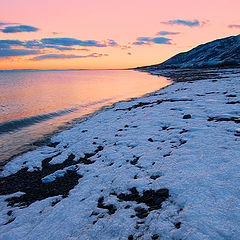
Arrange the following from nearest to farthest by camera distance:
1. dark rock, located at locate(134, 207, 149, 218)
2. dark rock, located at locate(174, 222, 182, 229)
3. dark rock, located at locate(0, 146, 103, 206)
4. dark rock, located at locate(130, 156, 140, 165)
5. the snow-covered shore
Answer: dark rock, located at locate(174, 222, 182, 229), the snow-covered shore, dark rock, located at locate(134, 207, 149, 218), dark rock, located at locate(0, 146, 103, 206), dark rock, located at locate(130, 156, 140, 165)

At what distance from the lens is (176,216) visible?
4332 mm

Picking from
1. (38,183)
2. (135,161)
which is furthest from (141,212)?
(38,183)

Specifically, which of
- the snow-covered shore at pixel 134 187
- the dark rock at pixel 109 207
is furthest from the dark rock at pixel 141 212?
the dark rock at pixel 109 207

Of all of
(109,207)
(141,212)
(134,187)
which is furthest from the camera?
(134,187)

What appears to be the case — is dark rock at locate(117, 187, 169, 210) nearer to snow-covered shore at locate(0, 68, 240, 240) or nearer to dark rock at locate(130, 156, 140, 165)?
snow-covered shore at locate(0, 68, 240, 240)

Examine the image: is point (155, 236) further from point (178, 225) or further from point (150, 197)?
point (150, 197)

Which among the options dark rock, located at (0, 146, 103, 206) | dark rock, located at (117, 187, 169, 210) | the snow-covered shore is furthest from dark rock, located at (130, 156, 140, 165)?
dark rock, located at (0, 146, 103, 206)

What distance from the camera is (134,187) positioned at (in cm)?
584

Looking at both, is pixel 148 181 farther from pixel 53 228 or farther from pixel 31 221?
pixel 31 221

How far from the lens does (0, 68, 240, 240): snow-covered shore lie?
4234 mm

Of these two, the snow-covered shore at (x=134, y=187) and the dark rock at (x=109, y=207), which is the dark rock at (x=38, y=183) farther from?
the dark rock at (x=109, y=207)

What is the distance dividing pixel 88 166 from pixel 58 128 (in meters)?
9.55

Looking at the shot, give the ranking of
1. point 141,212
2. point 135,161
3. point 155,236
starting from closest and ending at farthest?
1. point 155,236
2. point 141,212
3. point 135,161

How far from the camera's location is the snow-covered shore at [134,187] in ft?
13.9
